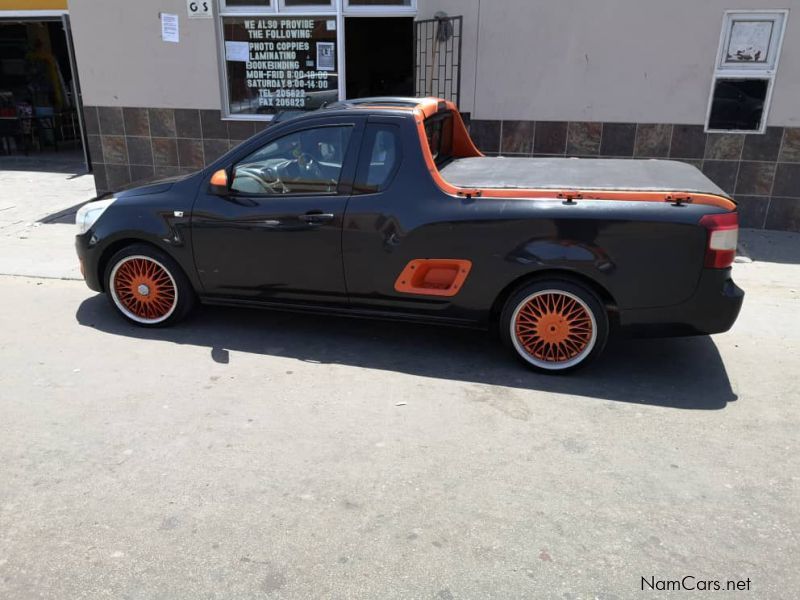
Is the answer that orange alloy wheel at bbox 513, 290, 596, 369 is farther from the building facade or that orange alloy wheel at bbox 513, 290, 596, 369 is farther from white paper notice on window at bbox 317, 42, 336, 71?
white paper notice on window at bbox 317, 42, 336, 71

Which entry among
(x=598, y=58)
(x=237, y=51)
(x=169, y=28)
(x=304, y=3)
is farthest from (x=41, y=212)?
(x=598, y=58)

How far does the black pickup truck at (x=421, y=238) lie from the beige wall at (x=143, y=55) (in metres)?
4.20

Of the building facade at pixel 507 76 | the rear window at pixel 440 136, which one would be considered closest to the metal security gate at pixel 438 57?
the building facade at pixel 507 76

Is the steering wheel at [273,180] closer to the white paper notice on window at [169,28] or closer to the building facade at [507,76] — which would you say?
the building facade at [507,76]

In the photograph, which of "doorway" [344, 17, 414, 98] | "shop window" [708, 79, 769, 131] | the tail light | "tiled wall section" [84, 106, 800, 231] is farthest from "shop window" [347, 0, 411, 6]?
the tail light

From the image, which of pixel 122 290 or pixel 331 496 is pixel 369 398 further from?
pixel 122 290

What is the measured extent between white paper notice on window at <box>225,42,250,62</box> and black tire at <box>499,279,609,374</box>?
6222mm

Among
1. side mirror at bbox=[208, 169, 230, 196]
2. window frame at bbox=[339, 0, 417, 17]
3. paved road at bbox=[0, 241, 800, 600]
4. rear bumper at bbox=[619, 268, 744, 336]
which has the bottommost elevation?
paved road at bbox=[0, 241, 800, 600]

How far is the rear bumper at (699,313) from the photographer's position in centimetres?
414

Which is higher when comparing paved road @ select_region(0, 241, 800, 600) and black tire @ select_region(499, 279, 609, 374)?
black tire @ select_region(499, 279, 609, 374)

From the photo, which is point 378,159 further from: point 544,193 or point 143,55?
point 143,55

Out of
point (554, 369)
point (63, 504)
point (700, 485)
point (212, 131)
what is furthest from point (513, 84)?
point (63, 504)

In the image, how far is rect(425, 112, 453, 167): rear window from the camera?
491 centimetres

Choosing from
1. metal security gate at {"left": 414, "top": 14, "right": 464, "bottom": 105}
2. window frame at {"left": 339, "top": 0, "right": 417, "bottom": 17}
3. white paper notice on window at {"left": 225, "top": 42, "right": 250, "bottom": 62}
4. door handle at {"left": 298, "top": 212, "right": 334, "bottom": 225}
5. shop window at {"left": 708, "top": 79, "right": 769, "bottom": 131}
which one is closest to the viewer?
door handle at {"left": 298, "top": 212, "right": 334, "bottom": 225}
